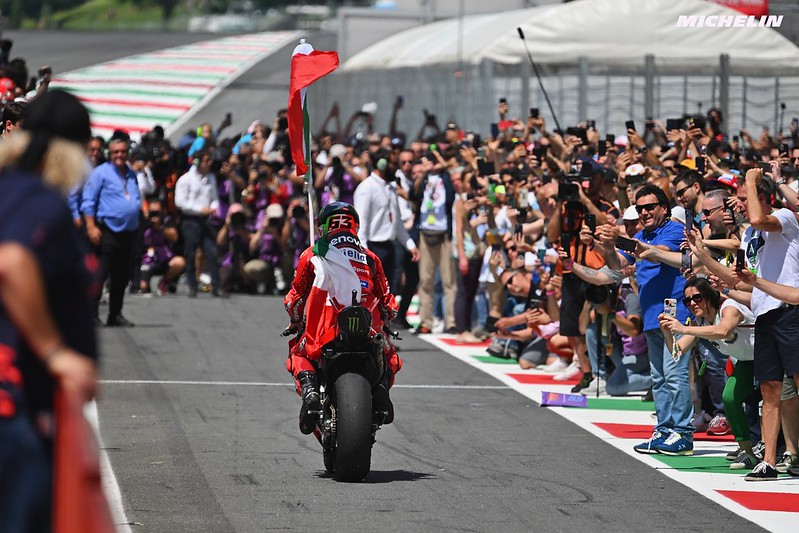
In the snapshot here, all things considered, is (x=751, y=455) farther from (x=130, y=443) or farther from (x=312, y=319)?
(x=130, y=443)

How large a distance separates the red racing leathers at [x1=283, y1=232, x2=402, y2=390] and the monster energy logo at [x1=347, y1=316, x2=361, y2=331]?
0.28 meters

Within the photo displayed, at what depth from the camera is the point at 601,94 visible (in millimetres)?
25281

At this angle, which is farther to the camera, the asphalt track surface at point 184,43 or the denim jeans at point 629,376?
the asphalt track surface at point 184,43

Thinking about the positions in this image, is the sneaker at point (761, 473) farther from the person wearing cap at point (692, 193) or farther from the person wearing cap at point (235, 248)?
the person wearing cap at point (235, 248)

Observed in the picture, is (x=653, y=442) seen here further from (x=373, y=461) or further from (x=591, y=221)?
(x=591, y=221)

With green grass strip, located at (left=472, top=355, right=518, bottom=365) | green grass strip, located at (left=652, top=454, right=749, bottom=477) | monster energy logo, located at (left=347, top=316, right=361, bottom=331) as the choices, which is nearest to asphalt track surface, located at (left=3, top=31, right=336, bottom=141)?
green grass strip, located at (left=472, top=355, right=518, bottom=365)

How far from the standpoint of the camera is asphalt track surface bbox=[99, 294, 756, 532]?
352 inches

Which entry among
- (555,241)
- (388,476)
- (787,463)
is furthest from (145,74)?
(787,463)

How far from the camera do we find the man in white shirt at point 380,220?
18.3 metres

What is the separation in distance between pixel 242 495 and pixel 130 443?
203 cm

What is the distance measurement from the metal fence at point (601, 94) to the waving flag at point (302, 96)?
1077 cm

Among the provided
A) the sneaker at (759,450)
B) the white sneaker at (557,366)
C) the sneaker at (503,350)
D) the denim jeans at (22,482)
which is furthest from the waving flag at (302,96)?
the denim jeans at (22,482)

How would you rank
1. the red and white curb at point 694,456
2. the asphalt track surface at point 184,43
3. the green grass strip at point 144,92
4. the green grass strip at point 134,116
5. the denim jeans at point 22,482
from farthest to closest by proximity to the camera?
the green grass strip at point 144,92
the asphalt track surface at point 184,43
the green grass strip at point 134,116
the red and white curb at point 694,456
the denim jeans at point 22,482

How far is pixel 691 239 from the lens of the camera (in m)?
10.7
